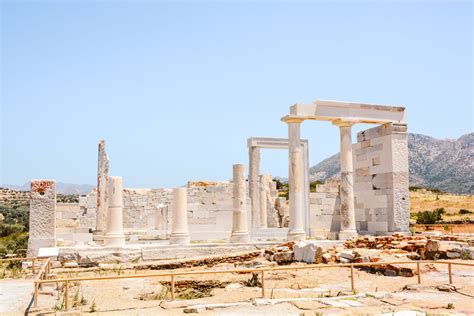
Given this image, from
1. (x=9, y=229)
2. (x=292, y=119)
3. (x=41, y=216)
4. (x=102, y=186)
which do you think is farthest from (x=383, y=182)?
(x=9, y=229)

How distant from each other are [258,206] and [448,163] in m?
95.7

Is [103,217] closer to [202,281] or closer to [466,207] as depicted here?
[202,281]

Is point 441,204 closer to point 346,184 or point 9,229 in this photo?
point 346,184

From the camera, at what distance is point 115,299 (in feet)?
36.7

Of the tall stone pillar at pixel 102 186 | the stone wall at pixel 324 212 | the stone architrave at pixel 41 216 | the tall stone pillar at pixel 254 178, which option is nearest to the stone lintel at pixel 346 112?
the stone wall at pixel 324 212

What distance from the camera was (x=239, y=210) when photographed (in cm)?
2078

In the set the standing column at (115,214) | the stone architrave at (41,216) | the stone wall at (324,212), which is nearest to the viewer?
the stone architrave at (41,216)

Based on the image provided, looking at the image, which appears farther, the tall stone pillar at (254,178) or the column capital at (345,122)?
the tall stone pillar at (254,178)

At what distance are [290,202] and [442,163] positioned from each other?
10362cm

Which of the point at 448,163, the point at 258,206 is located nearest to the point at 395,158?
the point at 258,206

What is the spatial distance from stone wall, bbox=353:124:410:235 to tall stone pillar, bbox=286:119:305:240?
4.19 meters

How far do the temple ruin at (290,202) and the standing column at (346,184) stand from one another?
4 centimetres

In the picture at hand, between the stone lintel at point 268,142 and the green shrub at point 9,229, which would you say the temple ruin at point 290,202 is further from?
the green shrub at point 9,229

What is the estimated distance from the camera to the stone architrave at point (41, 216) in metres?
17.2
